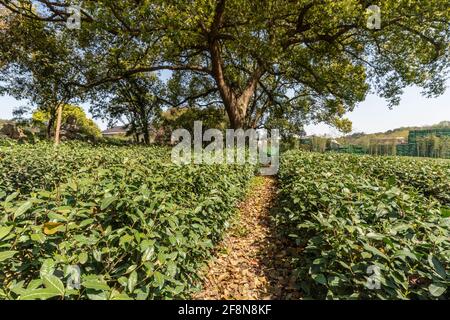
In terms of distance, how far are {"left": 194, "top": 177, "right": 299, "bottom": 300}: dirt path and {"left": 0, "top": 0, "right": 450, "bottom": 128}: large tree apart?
7159 millimetres

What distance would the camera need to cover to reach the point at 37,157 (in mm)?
5203

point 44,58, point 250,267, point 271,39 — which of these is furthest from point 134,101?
point 250,267

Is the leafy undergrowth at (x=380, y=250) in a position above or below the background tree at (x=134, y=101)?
below

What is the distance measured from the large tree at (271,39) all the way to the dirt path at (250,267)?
7.16 meters

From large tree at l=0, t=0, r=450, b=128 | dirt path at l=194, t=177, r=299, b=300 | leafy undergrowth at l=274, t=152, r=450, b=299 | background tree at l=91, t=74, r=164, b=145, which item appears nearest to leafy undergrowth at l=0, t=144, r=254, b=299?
dirt path at l=194, t=177, r=299, b=300

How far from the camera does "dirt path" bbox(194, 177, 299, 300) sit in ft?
9.82

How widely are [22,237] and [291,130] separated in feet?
70.2

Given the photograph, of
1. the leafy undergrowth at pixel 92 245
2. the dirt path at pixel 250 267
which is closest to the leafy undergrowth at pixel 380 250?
the dirt path at pixel 250 267

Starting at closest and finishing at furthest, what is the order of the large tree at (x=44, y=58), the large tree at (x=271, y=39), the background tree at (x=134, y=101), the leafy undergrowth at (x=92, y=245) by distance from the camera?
the leafy undergrowth at (x=92, y=245) < the large tree at (x=271, y=39) < the large tree at (x=44, y=58) < the background tree at (x=134, y=101)

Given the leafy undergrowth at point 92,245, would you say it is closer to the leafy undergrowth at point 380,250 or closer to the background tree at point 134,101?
the leafy undergrowth at point 380,250

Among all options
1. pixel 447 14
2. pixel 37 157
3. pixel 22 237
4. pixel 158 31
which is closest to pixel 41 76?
pixel 158 31

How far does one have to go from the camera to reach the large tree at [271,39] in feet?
29.1

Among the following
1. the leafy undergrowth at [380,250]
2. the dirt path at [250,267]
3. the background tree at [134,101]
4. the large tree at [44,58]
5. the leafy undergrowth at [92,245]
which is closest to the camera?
the leafy undergrowth at [92,245]
